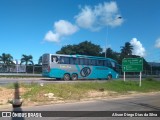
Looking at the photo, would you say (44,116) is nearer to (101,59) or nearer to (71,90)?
(71,90)

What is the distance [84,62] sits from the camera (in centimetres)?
3969

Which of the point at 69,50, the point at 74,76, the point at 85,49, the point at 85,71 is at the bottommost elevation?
the point at 74,76

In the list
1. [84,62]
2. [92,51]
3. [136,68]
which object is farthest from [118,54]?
[136,68]

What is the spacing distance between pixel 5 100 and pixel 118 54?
89.8 metres

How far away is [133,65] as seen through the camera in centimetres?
3120

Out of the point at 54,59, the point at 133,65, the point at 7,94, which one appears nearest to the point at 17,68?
the point at 54,59

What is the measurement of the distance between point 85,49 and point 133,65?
57.6m

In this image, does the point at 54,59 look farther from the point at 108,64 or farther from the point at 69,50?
the point at 69,50

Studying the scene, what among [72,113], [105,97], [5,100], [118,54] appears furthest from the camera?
[118,54]

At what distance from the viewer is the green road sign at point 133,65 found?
30.5 m

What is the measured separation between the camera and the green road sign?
1201 inches

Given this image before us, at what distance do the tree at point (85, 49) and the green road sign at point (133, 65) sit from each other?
184ft

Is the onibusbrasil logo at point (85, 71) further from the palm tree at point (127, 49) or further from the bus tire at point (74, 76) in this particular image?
the palm tree at point (127, 49)

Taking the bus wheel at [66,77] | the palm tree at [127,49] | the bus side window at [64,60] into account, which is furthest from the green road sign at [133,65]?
the palm tree at [127,49]
